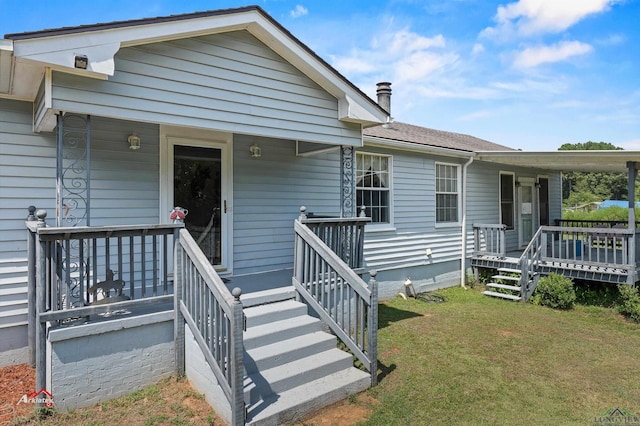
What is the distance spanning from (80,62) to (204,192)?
97.4 inches

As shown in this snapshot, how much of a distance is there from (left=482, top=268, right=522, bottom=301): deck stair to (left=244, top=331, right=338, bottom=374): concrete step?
5.40 metres

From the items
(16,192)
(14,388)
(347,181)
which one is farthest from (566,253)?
(16,192)

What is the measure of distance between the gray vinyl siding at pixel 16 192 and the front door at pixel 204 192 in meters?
1.53

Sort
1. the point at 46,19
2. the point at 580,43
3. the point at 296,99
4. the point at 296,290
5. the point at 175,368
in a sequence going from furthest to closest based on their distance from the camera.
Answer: the point at 580,43 → the point at 46,19 → the point at 296,99 → the point at 296,290 → the point at 175,368

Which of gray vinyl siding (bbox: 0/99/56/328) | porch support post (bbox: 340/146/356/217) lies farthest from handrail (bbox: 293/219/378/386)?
gray vinyl siding (bbox: 0/99/56/328)

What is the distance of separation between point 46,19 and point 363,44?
365 inches

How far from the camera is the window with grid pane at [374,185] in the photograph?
7.79 m

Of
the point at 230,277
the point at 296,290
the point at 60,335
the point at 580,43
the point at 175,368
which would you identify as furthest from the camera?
the point at 580,43

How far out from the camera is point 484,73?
1372 centimetres

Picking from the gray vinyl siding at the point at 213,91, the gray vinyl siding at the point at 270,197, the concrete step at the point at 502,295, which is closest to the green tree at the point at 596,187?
the concrete step at the point at 502,295

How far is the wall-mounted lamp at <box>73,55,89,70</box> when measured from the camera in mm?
3473

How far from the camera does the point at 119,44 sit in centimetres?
372

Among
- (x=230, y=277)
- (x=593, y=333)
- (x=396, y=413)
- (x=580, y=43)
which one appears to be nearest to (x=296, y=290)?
(x=230, y=277)

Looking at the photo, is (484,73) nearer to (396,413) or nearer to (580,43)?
(580,43)
